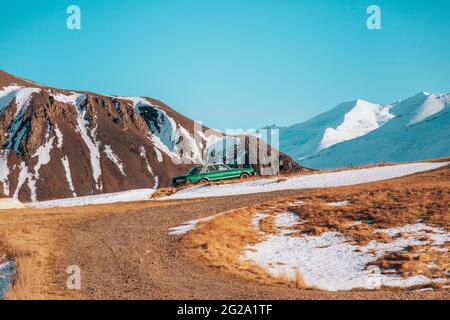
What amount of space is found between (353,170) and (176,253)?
26552 mm

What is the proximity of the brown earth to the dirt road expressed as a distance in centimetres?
3

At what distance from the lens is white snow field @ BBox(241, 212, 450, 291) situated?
56.5 feet

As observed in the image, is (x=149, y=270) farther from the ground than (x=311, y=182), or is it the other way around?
(x=311, y=182)

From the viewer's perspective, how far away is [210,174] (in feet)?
152

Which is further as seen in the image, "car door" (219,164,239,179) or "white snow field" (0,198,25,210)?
"car door" (219,164,239,179)

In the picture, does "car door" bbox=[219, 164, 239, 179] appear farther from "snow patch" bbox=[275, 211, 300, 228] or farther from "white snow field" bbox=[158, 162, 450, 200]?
"snow patch" bbox=[275, 211, 300, 228]

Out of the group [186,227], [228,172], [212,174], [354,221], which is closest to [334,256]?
[354,221]

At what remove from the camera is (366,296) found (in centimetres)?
1402

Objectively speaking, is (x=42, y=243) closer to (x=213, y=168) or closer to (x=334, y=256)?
(x=334, y=256)

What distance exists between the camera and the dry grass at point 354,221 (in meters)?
18.9

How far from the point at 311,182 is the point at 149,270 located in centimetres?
2478

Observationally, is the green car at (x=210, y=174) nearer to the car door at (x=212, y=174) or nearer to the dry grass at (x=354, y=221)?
the car door at (x=212, y=174)

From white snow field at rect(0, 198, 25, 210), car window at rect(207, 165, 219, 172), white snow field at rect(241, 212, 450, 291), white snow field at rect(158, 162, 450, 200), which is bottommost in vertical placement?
white snow field at rect(241, 212, 450, 291)

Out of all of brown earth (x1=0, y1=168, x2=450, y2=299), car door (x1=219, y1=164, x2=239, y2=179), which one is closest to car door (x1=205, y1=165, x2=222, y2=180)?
car door (x1=219, y1=164, x2=239, y2=179)
